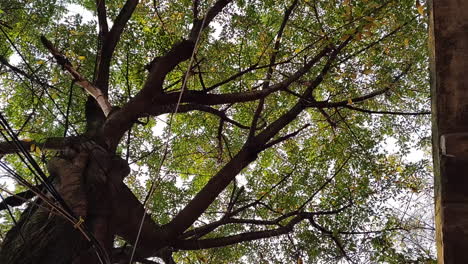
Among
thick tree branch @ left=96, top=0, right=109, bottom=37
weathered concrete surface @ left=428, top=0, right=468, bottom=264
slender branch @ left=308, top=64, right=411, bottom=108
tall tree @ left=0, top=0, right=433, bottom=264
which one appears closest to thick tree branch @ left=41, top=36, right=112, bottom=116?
tall tree @ left=0, top=0, right=433, bottom=264

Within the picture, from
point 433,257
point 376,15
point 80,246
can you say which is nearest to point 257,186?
point 433,257

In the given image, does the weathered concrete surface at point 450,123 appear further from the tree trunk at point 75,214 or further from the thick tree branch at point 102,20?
the thick tree branch at point 102,20

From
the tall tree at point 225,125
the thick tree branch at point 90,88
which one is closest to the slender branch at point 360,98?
the tall tree at point 225,125

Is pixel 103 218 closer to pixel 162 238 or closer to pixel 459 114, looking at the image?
pixel 162 238

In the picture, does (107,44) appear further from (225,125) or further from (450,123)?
(450,123)

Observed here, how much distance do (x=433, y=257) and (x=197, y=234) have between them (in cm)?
280

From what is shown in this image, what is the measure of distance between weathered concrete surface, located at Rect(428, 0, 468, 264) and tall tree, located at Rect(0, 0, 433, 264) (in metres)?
2.30

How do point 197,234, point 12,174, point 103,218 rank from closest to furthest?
1. point 12,174
2. point 103,218
3. point 197,234

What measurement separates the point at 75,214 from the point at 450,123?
8.98ft

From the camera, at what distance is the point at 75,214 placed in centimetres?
306

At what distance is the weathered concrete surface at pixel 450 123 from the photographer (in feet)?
4.77

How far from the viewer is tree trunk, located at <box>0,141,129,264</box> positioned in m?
2.86

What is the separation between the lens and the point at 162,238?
3.78 metres

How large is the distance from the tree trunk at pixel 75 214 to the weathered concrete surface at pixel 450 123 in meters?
2.21
